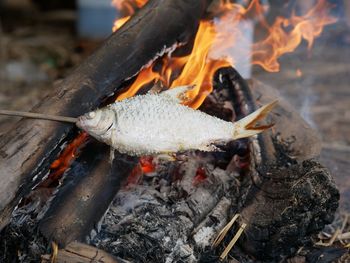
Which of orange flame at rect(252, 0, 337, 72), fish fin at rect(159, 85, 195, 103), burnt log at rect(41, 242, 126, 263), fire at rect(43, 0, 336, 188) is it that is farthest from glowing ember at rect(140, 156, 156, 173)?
orange flame at rect(252, 0, 337, 72)

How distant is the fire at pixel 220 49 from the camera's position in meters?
2.94

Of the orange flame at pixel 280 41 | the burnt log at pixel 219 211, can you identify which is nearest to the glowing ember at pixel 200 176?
the burnt log at pixel 219 211

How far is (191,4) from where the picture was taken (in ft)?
10.3

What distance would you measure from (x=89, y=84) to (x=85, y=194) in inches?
22.4

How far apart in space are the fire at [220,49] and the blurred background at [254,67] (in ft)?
5.14

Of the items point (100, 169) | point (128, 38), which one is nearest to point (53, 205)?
point (100, 169)

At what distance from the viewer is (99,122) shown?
223 centimetres

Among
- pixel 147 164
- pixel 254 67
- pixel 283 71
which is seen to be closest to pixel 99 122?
pixel 147 164

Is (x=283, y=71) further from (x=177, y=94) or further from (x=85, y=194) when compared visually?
(x=85, y=194)

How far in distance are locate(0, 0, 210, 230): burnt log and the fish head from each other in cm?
17

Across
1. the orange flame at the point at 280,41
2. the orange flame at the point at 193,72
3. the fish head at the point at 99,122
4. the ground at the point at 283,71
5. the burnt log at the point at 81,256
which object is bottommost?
the burnt log at the point at 81,256

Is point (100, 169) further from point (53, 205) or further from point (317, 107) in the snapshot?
point (317, 107)

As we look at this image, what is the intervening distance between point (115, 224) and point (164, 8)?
4.41 feet

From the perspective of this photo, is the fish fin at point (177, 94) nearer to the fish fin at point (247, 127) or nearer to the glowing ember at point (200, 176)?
the fish fin at point (247, 127)
